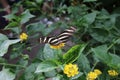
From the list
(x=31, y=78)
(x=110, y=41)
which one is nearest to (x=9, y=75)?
(x=31, y=78)

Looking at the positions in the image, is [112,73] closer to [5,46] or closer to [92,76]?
[92,76]

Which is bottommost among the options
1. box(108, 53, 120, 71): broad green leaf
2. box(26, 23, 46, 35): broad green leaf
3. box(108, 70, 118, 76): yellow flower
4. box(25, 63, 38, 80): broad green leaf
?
box(25, 63, 38, 80): broad green leaf

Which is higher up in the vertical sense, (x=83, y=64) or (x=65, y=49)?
(x=83, y=64)

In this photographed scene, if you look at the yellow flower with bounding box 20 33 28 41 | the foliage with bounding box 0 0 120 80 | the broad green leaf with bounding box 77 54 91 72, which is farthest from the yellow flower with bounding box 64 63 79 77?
the yellow flower with bounding box 20 33 28 41

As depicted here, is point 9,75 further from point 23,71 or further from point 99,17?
point 99,17

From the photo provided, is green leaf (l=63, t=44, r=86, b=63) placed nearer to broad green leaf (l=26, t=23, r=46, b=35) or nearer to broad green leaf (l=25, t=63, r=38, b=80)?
broad green leaf (l=25, t=63, r=38, b=80)

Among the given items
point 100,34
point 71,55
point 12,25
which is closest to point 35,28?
point 12,25

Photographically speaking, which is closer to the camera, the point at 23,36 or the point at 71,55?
the point at 71,55
